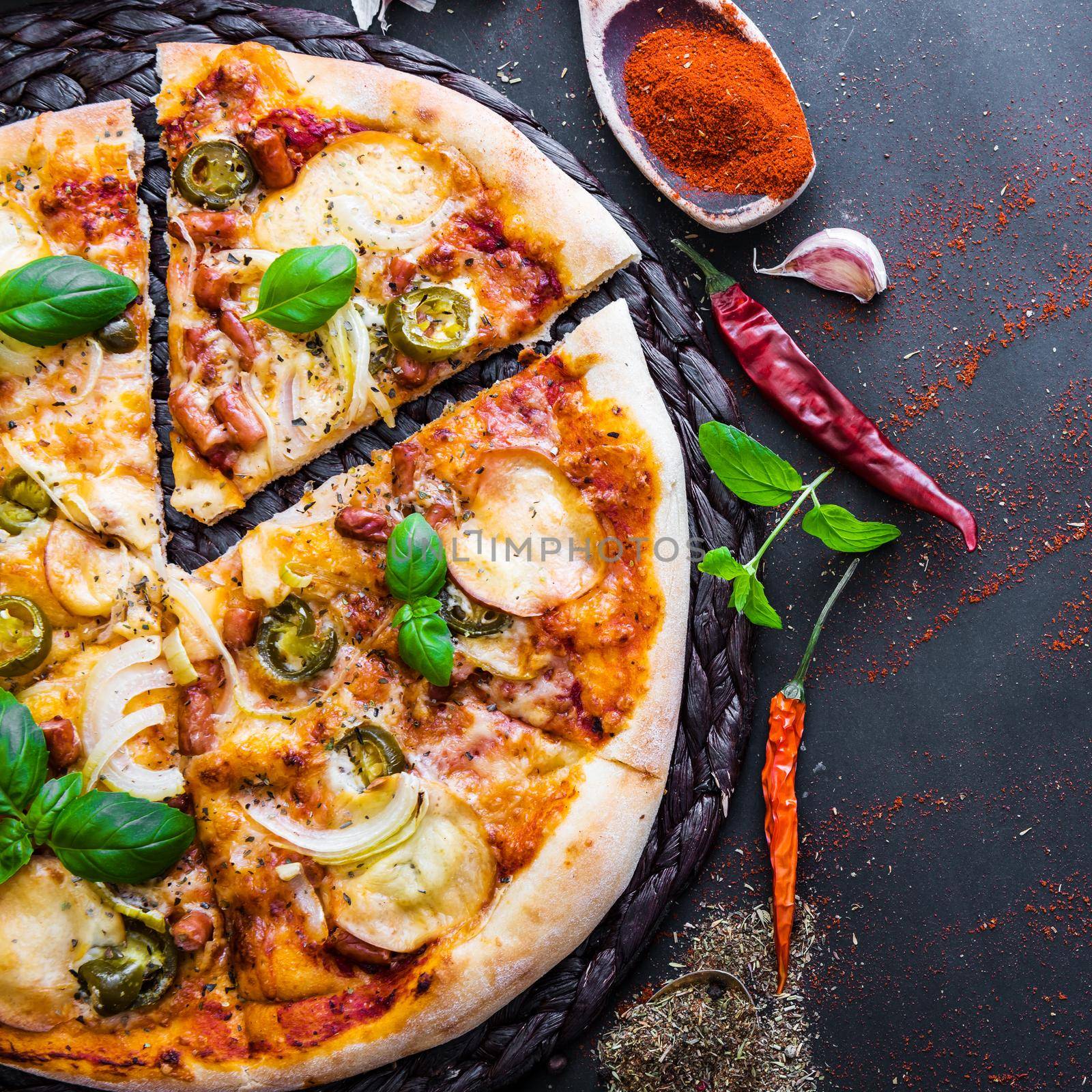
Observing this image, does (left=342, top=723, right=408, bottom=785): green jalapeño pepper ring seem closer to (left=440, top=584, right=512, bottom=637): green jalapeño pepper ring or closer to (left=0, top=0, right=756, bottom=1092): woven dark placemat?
(left=440, top=584, right=512, bottom=637): green jalapeño pepper ring

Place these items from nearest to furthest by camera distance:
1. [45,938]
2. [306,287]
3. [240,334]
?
[45,938]
[306,287]
[240,334]

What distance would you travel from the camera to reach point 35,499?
371 cm

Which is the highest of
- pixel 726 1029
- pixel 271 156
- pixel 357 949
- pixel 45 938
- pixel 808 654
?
pixel 271 156

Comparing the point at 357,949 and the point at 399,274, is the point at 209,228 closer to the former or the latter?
the point at 399,274

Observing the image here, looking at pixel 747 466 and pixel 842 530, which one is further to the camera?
pixel 842 530

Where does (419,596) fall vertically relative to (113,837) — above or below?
above

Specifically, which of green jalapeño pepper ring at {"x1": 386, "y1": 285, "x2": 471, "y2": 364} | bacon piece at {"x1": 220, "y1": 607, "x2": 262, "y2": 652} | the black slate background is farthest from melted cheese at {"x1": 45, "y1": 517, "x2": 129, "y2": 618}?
the black slate background

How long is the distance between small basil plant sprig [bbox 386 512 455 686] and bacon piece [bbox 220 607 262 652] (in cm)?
62

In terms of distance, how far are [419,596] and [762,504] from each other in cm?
149

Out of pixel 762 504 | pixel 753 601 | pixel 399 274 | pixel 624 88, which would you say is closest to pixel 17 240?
pixel 399 274

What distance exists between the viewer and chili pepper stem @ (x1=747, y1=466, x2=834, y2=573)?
13.1ft

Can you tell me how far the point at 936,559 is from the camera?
4.34 metres

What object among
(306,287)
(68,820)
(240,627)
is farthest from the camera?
(240,627)

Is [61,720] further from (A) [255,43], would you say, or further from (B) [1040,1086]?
(B) [1040,1086]
